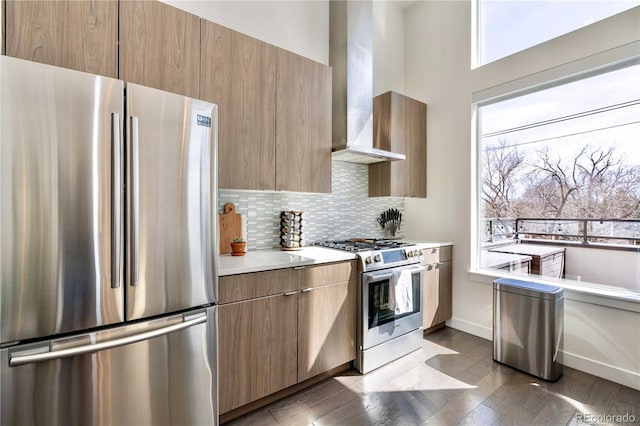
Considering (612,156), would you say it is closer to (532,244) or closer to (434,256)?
(532,244)

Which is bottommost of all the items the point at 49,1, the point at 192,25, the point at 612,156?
the point at 612,156

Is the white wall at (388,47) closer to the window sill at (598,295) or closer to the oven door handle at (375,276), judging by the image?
the oven door handle at (375,276)

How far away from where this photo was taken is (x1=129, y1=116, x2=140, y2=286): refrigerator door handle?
4.15 feet

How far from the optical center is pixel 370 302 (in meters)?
2.30

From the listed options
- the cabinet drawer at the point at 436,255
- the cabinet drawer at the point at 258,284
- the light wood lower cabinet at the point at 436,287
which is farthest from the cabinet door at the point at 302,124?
the light wood lower cabinet at the point at 436,287

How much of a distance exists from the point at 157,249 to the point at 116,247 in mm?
157

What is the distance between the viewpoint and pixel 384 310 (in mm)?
2404

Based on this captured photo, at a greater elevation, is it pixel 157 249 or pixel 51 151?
pixel 51 151

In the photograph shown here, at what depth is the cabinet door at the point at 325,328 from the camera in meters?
2.01

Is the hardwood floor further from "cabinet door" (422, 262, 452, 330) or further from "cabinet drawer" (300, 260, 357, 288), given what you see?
"cabinet drawer" (300, 260, 357, 288)

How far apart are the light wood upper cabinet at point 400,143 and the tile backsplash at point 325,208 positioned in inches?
8.2

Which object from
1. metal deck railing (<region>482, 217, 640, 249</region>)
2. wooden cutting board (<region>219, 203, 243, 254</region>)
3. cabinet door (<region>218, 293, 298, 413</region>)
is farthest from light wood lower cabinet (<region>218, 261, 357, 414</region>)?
metal deck railing (<region>482, 217, 640, 249</region>)

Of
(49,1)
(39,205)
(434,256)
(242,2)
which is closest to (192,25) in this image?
(49,1)

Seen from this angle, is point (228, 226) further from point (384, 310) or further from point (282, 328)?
point (384, 310)
